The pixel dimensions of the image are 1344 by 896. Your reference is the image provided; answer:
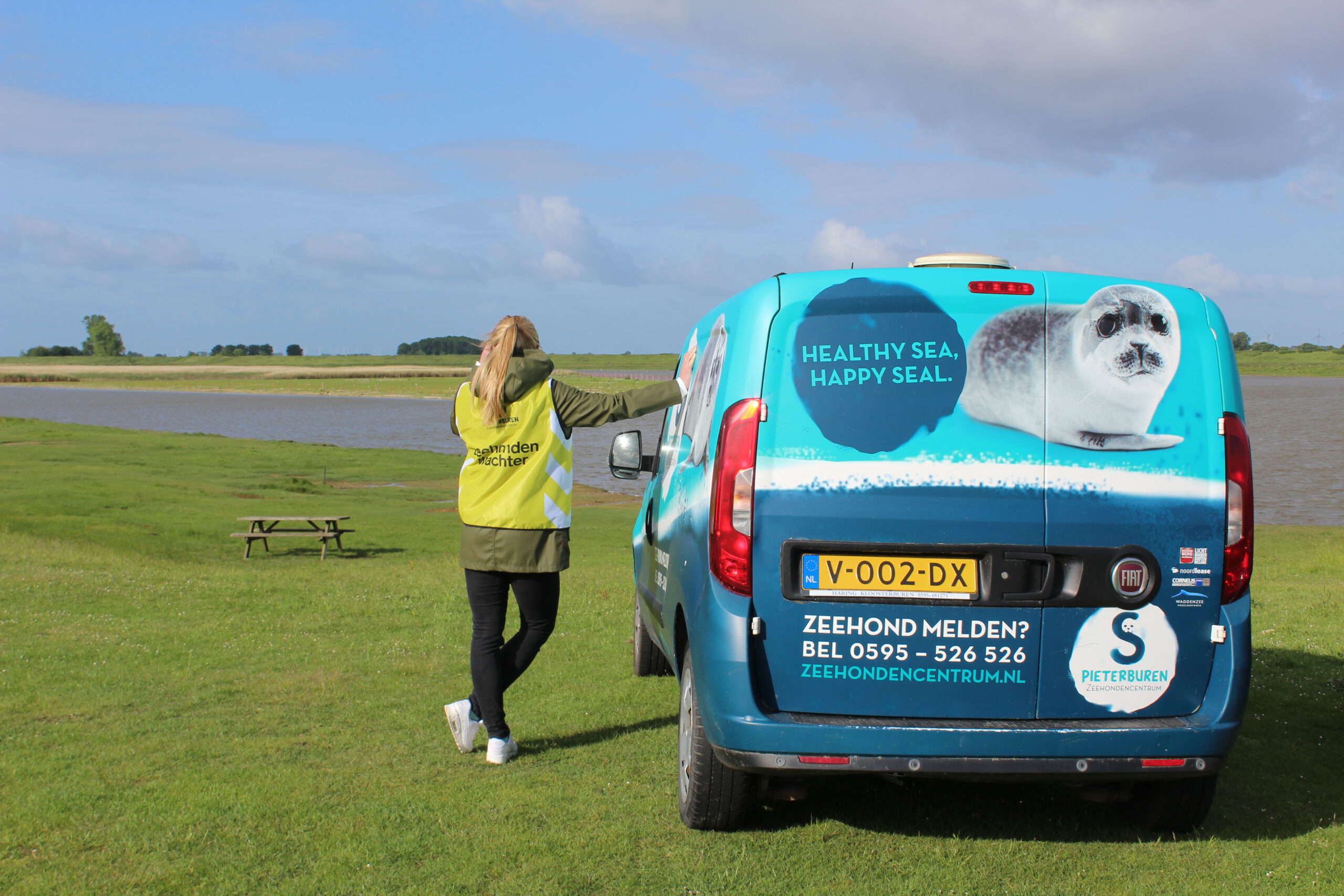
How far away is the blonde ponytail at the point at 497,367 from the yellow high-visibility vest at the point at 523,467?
0.18 feet

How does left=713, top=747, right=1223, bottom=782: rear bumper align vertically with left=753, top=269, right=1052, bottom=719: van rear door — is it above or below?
below

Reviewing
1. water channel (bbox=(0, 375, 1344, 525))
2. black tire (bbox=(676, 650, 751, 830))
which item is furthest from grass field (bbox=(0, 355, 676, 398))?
black tire (bbox=(676, 650, 751, 830))

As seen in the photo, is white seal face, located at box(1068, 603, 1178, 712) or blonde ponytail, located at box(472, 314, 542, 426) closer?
white seal face, located at box(1068, 603, 1178, 712)

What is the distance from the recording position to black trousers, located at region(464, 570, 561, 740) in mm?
5562

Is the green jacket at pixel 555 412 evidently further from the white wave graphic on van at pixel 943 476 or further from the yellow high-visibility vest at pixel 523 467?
the white wave graphic on van at pixel 943 476

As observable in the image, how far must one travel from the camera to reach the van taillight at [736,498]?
408cm

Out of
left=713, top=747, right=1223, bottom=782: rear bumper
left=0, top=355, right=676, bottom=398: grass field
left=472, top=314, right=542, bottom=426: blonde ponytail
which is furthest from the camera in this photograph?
left=0, top=355, right=676, bottom=398: grass field

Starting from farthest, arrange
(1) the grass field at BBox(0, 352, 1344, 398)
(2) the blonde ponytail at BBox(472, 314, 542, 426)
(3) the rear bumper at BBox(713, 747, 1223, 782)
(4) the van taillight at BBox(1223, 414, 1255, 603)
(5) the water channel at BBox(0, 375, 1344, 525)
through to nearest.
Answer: (1) the grass field at BBox(0, 352, 1344, 398) → (5) the water channel at BBox(0, 375, 1344, 525) → (2) the blonde ponytail at BBox(472, 314, 542, 426) → (4) the van taillight at BBox(1223, 414, 1255, 603) → (3) the rear bumper at BBox(713, 747, 1223, 782)

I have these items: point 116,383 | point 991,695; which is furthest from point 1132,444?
point 116,383

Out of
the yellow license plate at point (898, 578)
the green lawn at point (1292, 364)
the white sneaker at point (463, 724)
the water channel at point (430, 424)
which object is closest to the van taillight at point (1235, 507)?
the yellow license plate at point (898, 578)

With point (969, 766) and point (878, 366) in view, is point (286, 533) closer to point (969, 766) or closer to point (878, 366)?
point (878, 366)

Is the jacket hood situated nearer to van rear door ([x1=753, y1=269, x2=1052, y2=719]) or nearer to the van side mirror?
the van side mirror

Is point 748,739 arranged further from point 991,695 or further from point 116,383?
point 116,383

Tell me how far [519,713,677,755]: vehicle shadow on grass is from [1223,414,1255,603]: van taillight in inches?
126
